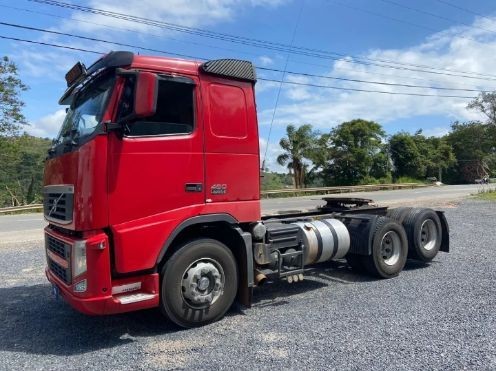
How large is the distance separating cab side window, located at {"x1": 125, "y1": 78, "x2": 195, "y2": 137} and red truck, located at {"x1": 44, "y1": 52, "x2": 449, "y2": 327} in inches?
0.4

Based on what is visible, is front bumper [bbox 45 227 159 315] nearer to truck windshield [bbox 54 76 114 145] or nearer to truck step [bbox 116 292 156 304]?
truck step [bbox 116 292 156 304]

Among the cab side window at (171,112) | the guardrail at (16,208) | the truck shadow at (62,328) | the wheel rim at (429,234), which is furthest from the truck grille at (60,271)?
the guardrail at (16,208)

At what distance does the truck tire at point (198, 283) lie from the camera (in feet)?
15.5

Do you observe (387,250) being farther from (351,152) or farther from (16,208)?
(351,152)

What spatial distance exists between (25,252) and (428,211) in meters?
8.78

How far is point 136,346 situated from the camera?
455 centimetres

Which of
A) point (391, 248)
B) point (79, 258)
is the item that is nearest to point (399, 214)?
point (391, 248)

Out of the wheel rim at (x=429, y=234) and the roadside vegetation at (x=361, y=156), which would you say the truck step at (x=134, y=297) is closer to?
the wheel rim at (x=429, y=234)

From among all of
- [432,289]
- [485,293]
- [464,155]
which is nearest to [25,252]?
[432,289]

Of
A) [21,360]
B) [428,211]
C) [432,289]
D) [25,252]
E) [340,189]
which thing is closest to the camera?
[21,360]

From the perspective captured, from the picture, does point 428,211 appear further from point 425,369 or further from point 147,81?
point 147,81

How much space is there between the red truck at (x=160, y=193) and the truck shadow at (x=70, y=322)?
0.48 m

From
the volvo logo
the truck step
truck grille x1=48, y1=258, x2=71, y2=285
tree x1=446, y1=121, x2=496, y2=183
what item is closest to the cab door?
the volvo logo

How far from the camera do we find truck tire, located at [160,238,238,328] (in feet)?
15.5
